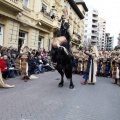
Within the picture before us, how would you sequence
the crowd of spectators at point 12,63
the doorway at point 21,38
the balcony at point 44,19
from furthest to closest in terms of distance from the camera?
the balcony at point 44,19
the doorway at point 21,38
the crowd of spectators at point 12,63

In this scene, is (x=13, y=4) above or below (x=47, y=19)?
below

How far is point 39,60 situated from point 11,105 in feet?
35.3

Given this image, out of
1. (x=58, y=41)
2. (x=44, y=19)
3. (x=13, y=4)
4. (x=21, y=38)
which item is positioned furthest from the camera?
(x=44, y=19)

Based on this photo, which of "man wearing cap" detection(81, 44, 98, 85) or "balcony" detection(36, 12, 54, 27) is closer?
"man wearing cap" detection(81, 44, 98, 85)

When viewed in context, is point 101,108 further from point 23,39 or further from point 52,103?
point 23,39

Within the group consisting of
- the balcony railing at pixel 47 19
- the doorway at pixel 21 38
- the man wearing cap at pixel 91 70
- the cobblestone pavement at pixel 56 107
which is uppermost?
the balcony railing at pixel 47 19

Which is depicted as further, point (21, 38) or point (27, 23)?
point (21, 38)

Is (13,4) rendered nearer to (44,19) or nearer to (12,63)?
(12,63)

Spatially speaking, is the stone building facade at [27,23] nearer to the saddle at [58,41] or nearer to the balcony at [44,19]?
the balcony at [44,19]

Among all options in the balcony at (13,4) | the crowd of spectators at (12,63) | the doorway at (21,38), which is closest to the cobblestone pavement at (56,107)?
the crowd of spectators at (12,63)

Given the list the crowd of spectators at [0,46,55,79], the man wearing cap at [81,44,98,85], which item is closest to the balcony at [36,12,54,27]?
the crowd of spectators at [0,46,55,79]

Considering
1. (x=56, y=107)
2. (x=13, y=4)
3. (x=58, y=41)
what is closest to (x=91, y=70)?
(x=58, y=41)

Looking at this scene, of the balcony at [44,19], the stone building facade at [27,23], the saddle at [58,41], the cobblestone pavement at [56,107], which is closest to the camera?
the cobblestone pavement at [56,107]

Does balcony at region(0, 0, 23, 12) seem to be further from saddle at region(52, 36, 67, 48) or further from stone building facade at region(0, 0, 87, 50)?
saddle at region(52, 36, 67, 48)
